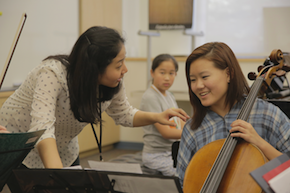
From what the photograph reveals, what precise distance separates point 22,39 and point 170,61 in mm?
1202

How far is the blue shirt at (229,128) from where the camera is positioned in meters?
1.01

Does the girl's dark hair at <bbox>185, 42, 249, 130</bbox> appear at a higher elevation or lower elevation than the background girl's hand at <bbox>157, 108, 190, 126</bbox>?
higher

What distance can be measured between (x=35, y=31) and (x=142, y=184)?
227cm

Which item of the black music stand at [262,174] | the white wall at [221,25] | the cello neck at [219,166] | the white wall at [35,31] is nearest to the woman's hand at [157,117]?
the cello neck at [219,166]

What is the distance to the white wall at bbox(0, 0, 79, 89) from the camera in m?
2.24

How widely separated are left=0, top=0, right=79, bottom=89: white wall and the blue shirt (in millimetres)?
1648

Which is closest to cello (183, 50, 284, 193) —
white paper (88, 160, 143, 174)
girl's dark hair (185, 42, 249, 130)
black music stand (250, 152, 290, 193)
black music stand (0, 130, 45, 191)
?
girl's dark hair (185, 42, 249, 130)

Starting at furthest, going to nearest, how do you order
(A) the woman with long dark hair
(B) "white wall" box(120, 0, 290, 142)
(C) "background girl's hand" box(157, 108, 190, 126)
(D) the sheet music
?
(B) "white wall" box(120, 0, 290, 142), (C) "background girl's hand" box(157, 108, 190, 126), (A) the woman with long dark hair, (D) the sheet music

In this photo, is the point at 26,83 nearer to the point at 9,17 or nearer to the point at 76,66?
the point at 76,66

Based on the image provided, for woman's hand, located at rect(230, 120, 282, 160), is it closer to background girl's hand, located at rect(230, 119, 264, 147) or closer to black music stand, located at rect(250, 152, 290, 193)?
background girl's hand, located at rect(230, 119, 264, 147)

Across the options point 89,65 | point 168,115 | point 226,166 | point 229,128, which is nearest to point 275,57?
point 229,128

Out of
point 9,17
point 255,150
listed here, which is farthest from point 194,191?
point 9,17

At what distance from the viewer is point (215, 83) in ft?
3.53

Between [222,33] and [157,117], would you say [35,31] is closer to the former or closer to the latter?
[157,117]
